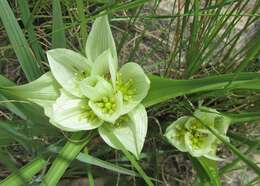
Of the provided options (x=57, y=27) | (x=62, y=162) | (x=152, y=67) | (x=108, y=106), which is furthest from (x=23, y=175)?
(x=152, y=67)

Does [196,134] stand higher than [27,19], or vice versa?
[27,19]

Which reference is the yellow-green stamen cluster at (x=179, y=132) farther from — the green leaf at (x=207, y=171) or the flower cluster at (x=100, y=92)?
the flower cluster at (x=100, y=92)

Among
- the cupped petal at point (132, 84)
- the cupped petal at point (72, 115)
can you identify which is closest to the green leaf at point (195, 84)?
the cupped petal at point (132, 84)

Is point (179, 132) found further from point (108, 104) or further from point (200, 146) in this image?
point (108, 104)

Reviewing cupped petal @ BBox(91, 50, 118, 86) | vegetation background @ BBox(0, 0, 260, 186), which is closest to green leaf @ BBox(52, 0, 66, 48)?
vegetation background @ BBox(0, 0, 260, 186)

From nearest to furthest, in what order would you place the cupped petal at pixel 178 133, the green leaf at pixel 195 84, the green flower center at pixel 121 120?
the green leaf at pixel 195 84 → the green flower center at pixel 121 120 → the cupped petal at pixel 178 133

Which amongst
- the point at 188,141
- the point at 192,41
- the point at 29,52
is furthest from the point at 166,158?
the point at 29,52
